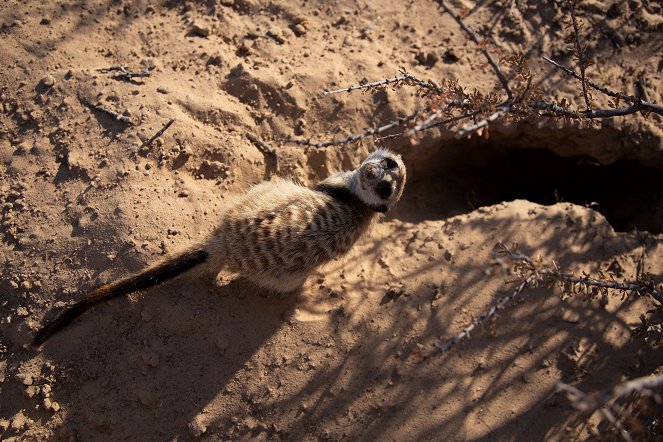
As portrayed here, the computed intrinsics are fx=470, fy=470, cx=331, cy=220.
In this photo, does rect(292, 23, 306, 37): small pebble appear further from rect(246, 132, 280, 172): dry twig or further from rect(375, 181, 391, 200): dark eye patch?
rect(375, 181, 391, 200): dark eye patch

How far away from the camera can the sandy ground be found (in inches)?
112

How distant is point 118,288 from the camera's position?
2824 mm

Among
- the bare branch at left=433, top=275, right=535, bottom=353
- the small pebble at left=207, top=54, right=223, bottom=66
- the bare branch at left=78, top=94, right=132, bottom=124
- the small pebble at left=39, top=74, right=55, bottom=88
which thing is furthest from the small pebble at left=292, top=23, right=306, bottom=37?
the bare branch at left=433, top=275, right=535, bottom=353

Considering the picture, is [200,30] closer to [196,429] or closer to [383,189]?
[383,189]

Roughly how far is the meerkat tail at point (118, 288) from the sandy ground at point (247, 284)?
3.8 inches

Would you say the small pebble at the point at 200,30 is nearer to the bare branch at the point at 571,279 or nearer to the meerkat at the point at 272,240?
the meerkat at the point at 272,240

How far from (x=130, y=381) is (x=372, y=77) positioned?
9.19ft

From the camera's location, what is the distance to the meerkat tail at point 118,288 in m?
2.82

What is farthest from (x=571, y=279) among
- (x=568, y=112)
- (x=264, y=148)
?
(x=264, y=148)

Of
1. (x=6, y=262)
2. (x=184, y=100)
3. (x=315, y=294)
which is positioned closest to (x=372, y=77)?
(x=184, y=100)

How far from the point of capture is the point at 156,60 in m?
3.62

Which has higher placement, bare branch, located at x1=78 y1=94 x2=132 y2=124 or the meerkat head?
the meerkat head

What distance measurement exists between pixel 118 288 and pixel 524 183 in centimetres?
371

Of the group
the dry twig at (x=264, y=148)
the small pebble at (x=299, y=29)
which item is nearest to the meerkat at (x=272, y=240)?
the dry twig at (x=264, y=148)
